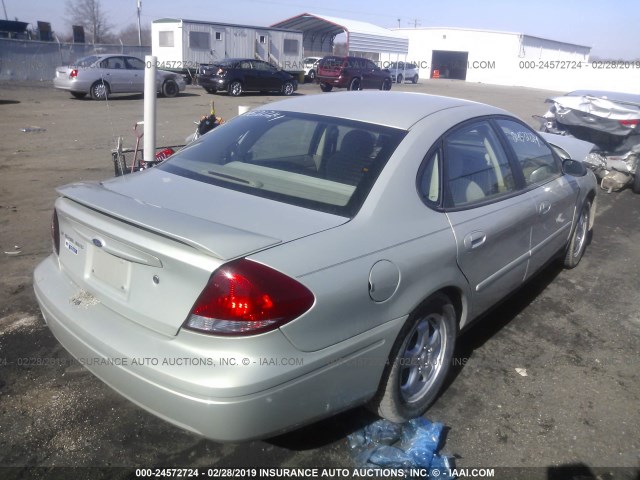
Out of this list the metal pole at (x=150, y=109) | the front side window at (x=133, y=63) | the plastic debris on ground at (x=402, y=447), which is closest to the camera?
the plastic debris on ground at (x=402, y=447)

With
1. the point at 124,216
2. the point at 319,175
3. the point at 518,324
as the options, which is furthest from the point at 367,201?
the point at 518,324

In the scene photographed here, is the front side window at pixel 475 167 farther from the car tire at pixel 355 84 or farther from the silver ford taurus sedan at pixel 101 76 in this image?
the car tire at pixel 355 84

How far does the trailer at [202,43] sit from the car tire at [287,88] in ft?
19.1

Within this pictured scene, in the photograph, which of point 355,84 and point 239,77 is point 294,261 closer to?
point 239,77

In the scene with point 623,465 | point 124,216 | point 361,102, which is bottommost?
point 623,465

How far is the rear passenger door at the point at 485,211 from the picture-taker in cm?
306

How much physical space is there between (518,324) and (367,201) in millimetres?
2170

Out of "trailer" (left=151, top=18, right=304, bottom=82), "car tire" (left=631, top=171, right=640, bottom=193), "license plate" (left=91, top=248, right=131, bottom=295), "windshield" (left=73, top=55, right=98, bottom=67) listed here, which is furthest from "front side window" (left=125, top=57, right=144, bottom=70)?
"license plate" (left=91, top=248, right=131, bottom=295)

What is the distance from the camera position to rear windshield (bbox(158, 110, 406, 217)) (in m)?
2.77

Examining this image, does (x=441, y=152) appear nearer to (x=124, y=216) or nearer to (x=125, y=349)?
(x=124, y=216)

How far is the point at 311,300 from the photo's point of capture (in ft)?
7.14

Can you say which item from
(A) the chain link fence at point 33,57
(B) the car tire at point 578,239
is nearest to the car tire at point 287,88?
(A) the chain link fence at point 33,57

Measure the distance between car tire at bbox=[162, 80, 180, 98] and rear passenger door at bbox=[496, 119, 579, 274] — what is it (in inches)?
755

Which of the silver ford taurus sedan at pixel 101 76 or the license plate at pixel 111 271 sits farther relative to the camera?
the silver ford taurus sedan at pixel 101 76
